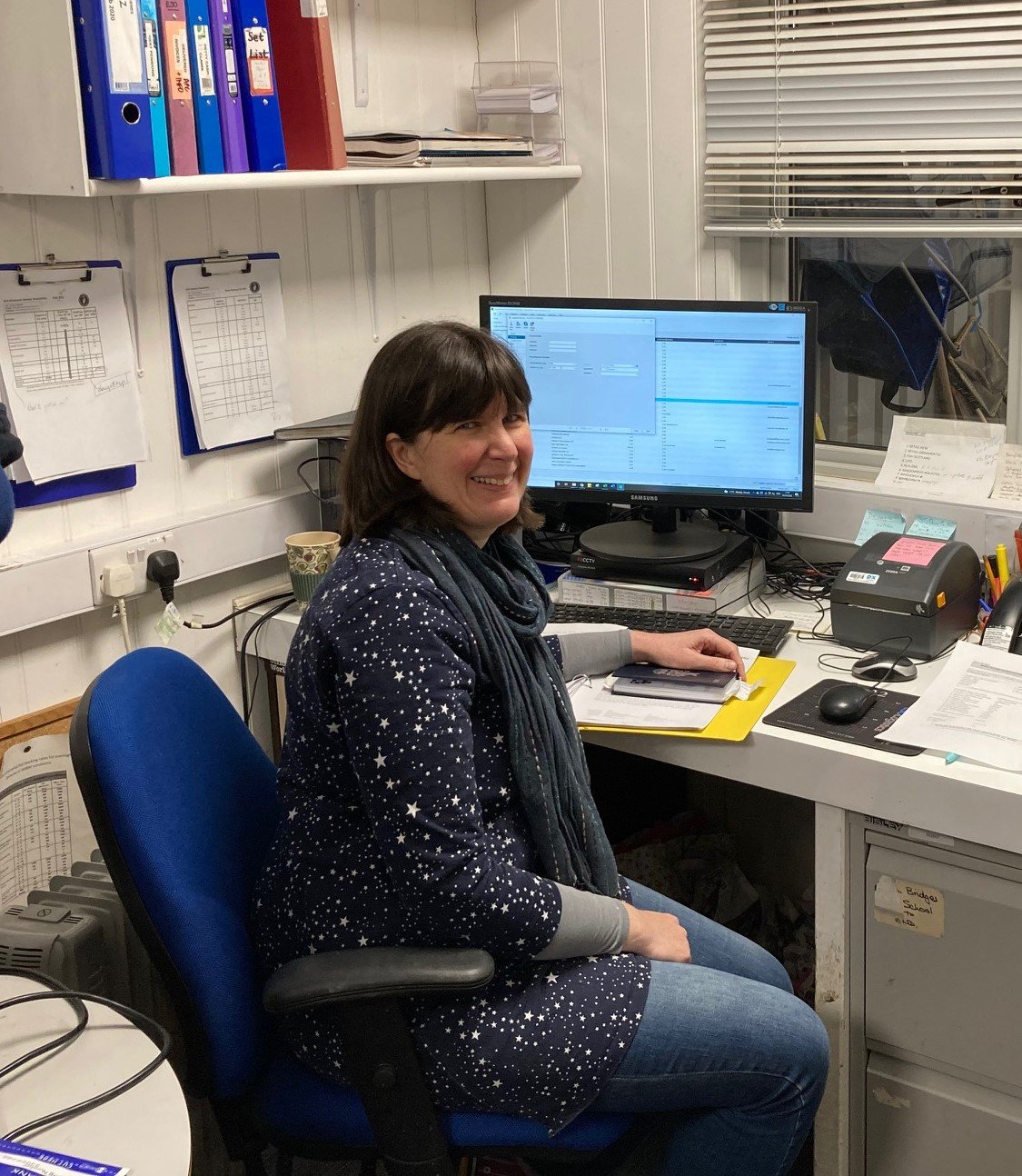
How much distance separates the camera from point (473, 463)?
4.73 ft

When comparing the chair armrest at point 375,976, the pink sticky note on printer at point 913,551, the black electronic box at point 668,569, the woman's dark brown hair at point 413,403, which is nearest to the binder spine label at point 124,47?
the woman's dark brown hair at point 413,403

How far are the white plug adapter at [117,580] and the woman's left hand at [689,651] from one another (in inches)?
30.5

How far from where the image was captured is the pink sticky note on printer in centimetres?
193

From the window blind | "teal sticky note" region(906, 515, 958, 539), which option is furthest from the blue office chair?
the window blind

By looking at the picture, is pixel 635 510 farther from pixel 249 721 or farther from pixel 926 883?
pixel 926 883

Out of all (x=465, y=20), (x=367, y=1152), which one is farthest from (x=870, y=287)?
(x=367, y=1152)

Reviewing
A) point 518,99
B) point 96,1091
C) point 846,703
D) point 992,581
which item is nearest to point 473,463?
point 846,703

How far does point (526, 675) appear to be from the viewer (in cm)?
147

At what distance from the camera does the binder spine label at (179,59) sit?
1.79 metres

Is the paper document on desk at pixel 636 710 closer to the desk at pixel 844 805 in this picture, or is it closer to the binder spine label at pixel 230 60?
the desk at pixel 844 805

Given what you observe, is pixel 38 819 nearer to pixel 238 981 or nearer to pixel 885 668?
pixel 238 981

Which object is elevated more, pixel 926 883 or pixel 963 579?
pixel 963 579

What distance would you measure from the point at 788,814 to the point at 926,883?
2.91 ft

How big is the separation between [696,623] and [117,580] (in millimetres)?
887
